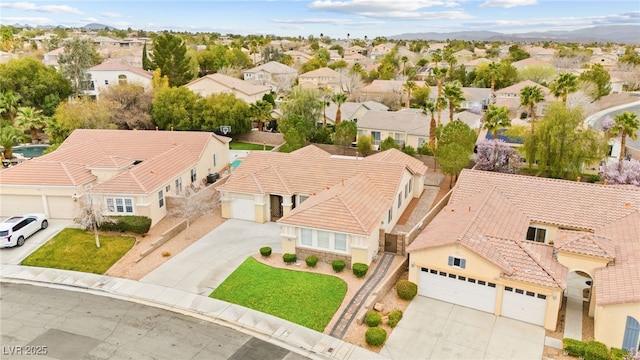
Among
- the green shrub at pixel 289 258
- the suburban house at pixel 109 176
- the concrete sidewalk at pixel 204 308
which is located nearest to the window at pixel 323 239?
the green shrub at pixel 289 258

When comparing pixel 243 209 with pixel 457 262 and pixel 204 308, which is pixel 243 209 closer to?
pixel 204 308

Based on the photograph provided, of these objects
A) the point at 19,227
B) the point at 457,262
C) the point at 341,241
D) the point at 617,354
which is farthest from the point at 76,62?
the point at 617,354

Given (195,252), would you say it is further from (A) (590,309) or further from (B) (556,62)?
(B) (556,62)

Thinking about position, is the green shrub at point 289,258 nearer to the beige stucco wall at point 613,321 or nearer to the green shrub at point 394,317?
the green shrub at point 394,317

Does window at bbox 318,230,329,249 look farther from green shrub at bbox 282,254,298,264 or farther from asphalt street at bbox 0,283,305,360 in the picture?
asphalt street at bbox 0,283,305,360

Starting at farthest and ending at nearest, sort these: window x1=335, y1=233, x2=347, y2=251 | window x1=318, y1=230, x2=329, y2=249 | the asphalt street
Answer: window x1=318, y1=230, x2=329, y2=249 → window x1=335, y1=233, x2=347, y2=251 → the asphalt street

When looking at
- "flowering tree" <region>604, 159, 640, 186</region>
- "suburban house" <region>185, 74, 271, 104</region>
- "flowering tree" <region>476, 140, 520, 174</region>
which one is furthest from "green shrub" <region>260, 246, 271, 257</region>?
"suburban house" <region>185, 74, 271, 104</region>

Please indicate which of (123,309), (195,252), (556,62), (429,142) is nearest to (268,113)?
(429,142)
